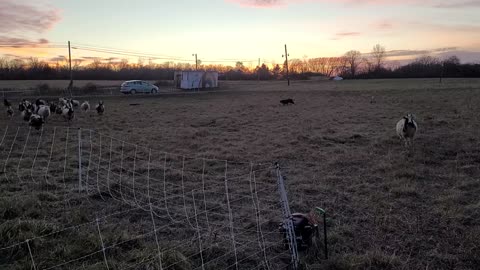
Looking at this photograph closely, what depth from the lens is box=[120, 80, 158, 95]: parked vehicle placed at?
121ft

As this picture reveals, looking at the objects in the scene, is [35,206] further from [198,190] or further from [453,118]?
[453,118]

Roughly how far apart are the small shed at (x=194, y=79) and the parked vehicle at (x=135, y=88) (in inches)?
238

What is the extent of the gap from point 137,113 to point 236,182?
1470 centimetres

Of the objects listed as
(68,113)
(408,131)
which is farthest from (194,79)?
(408,131)

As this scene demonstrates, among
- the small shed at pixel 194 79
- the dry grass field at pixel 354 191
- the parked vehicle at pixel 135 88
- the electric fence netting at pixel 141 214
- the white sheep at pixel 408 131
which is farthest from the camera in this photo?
the small shed at pixel 194 79

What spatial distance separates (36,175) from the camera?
25.3ft

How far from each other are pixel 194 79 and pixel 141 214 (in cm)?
3931

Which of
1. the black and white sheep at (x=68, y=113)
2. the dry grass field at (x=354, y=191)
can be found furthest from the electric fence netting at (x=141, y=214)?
the black and white sheep at (x=68, y=113)

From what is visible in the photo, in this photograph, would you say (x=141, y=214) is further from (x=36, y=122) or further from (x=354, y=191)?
(x=36, y=122)

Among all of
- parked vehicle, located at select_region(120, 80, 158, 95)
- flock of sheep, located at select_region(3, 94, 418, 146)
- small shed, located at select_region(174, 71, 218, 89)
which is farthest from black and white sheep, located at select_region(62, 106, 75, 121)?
small shed, located at select_region(174, 71, 218, 89)

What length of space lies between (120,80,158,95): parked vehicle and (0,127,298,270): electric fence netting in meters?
28.0

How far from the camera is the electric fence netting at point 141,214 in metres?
4.15

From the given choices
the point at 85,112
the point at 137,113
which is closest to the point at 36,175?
the point at 137,113

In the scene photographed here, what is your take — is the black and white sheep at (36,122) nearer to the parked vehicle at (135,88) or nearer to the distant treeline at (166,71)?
the parked vehicle at (135,88)
